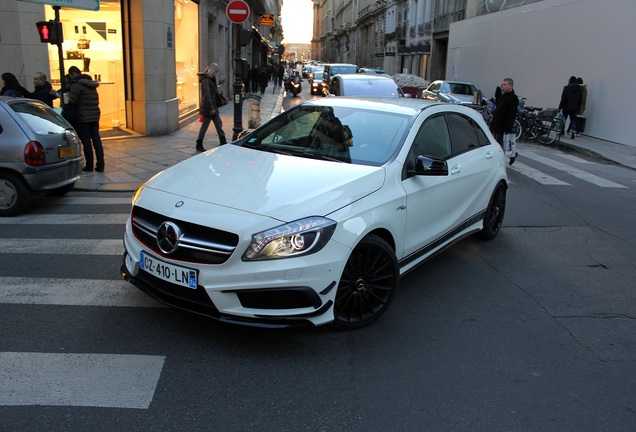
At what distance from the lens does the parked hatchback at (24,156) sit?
7.06 m

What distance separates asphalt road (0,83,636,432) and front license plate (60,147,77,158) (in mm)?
1924

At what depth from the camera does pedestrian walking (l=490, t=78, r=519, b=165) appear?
11.4 metres

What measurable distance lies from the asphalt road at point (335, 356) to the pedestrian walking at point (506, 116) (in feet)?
19.7

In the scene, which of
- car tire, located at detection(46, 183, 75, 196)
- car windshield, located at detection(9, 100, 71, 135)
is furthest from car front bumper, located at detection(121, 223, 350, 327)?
car tire, located at detection(46, 183, 75, 196)

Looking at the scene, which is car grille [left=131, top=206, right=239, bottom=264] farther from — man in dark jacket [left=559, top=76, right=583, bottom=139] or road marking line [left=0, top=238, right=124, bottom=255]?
man in dark jacket [left=559, top=76, right=583, bottom=139]

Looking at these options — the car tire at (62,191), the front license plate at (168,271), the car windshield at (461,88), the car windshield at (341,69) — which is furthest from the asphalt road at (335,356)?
the car windshield at (341,69)

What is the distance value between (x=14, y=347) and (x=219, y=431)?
1.74 m

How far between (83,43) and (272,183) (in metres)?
13.1

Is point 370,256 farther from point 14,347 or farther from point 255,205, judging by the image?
point 14,347

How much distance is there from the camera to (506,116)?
11.5 meters

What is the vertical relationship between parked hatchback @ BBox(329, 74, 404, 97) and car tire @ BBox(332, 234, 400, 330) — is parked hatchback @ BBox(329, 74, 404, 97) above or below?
above

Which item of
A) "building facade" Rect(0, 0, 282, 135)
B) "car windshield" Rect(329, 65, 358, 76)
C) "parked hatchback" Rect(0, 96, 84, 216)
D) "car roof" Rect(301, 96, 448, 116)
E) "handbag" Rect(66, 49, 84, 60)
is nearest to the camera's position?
"car roof" Rect(301, 96, 448, 116)

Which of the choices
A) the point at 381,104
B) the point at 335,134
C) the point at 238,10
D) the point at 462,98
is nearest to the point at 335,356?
the point at 335,134

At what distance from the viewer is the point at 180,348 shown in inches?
149
